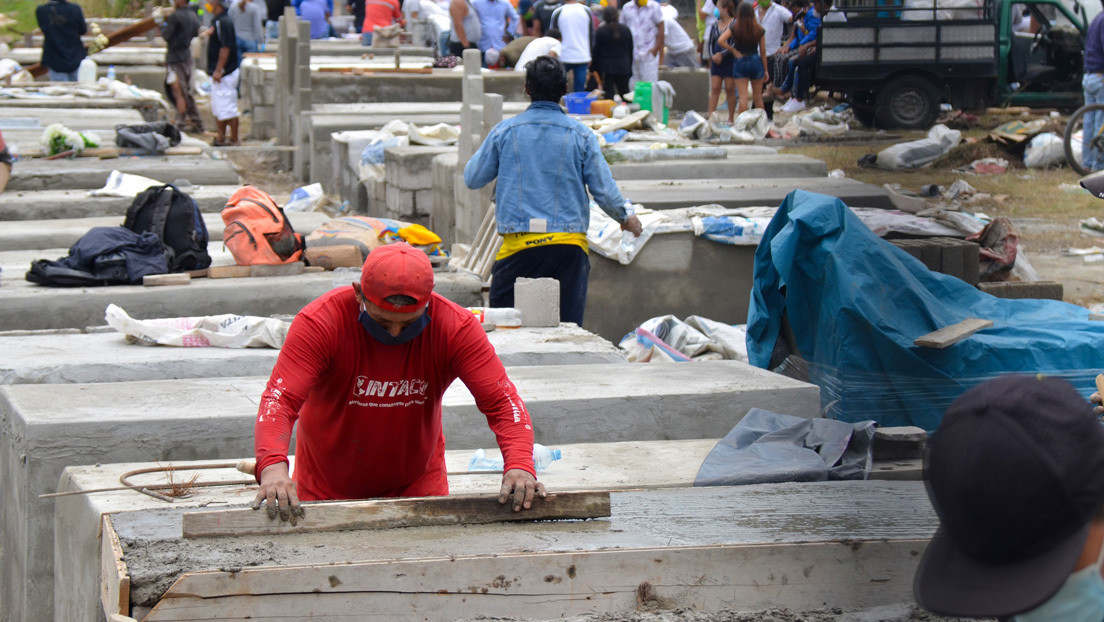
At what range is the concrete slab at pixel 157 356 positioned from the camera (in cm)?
553

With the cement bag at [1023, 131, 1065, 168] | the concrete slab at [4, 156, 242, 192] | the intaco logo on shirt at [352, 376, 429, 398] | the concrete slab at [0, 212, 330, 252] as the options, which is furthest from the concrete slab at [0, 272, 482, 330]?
the cement bag at [1023, 131, 1065, 168]

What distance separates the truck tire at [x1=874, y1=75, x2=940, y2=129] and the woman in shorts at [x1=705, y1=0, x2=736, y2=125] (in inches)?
78.5

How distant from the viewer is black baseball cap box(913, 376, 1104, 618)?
139cm

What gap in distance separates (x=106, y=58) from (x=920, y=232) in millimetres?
17753

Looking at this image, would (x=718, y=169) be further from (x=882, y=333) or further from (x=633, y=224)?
(x=882, y=333)

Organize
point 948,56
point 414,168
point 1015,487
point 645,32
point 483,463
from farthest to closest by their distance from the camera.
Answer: point 645,32 → point 948,56 → point 414,168 → point 483,463 → point 1015,487

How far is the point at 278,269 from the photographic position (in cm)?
770

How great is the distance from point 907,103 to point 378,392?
45.3 ft

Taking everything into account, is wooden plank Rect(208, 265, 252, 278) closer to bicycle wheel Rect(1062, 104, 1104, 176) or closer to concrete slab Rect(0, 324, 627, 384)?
concrete slab Rect(0, 324, 627, 384)

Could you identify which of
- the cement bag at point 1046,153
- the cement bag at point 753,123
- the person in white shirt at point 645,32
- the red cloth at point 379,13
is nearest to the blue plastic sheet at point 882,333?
the cement bag at point 1046,153

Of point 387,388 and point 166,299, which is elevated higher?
point 387,388

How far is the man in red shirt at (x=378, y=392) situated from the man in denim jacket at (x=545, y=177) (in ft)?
8.81

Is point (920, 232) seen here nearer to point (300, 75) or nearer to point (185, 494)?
point (185, 494)

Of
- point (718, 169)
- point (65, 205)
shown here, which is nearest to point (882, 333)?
point (718, 169)
